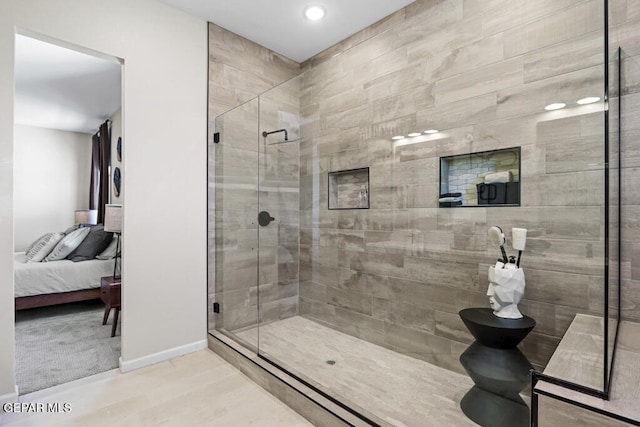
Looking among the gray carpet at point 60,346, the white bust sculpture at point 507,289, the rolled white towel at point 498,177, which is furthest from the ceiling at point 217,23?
the gray carpet at point 60,346

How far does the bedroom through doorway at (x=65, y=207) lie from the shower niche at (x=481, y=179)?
2.37m

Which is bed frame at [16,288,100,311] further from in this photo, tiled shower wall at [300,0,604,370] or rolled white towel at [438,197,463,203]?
rolled white towel at [438,197,463,203]

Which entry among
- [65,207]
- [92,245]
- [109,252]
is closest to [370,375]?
[109,252]

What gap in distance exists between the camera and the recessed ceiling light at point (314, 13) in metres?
2.46

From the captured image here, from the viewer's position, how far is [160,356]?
2.37 m

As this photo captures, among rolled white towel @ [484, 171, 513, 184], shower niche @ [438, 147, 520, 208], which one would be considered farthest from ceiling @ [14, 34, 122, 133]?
rolled white towel @ [484, 171, 513, 184]

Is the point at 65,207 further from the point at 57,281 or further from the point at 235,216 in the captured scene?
the point at 235,216

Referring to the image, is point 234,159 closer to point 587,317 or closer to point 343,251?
point 343,251

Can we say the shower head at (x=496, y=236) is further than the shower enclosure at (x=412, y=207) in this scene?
Yes

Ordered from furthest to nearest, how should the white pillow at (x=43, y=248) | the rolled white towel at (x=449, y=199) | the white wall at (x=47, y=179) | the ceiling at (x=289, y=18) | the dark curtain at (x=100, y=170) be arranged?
the white wall at (x=47, y=179) → the dark curtain at (x=100, y=170) → the white pillow at (x=43, y=248) → the ceiling at (x=289, y=18) → the rolled white towel at (x=449, y=199)

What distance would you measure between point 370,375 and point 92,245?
3.83 metres

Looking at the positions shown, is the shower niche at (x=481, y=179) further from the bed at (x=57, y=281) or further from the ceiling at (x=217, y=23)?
the bed at (x=57, y=281)

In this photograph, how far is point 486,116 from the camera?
1.77 m

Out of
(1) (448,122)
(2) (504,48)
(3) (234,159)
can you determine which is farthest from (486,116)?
(3) (234,159)
